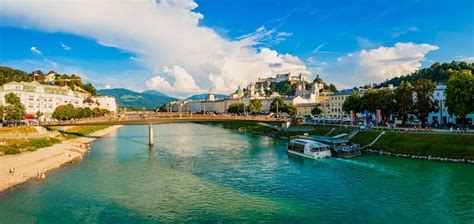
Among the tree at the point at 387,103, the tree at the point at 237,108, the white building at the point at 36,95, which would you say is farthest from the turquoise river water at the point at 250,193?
the tree at the point at 237,108

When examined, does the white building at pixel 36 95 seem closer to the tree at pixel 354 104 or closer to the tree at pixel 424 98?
the tree at pixel 354 104

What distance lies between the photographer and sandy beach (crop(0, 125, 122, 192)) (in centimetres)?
3715

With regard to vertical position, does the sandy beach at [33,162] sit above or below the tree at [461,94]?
below

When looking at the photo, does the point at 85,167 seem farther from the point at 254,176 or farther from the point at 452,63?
the point at 452,63

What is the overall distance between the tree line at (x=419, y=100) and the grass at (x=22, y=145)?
60906mm

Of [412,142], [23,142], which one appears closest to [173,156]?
[23,142]

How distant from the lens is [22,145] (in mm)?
56844

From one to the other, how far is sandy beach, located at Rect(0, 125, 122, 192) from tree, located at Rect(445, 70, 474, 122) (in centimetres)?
5475

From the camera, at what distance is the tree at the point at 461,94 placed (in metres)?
55.1

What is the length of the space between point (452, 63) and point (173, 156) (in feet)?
433

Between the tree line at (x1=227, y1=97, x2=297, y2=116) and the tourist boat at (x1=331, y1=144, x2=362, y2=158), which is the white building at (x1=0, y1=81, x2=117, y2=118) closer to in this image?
the tree line at (x1=227, y1=97, x2=297, y2=116)

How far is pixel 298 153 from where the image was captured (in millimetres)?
57062

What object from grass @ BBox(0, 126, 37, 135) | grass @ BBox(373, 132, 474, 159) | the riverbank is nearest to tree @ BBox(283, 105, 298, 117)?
the riverbank

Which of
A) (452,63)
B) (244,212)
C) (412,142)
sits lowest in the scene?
(244,212)
